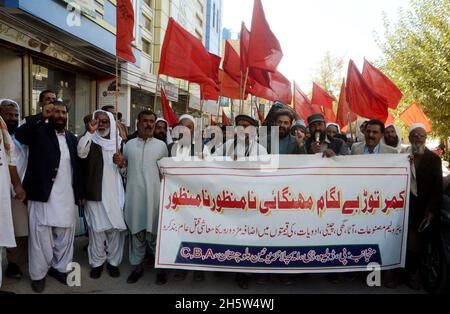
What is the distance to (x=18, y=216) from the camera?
3615 millimetres

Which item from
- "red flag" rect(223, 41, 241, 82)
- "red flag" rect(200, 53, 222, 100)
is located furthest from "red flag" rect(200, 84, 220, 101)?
"red flag" rect(223, 41, 241, 82)

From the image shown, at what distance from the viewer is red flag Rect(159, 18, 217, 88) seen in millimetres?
5508

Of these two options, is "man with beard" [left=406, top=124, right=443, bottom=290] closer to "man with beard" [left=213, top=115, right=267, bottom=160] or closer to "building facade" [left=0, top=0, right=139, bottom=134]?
"man with beard" [left=213, top=115, right=267, bottom=160]

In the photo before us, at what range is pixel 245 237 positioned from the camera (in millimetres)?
3436

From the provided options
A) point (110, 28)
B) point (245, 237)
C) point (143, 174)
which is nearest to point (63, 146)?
point (143, 174)

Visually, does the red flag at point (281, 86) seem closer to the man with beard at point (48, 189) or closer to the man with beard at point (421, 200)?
the man with beard at point (421, 200)

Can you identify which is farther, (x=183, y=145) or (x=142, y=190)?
(x=183, y=145)

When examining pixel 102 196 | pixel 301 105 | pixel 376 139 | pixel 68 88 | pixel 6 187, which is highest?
pixel 68 88

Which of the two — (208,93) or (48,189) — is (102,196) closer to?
(48,189)

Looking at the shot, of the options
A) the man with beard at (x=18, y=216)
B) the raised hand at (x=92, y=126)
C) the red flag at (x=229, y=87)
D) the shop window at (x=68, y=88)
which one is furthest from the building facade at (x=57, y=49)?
the raised hand at (x=92, y=126)

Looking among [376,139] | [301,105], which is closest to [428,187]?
[376,139]

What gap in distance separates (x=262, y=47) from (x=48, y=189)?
→ 3.19 meters

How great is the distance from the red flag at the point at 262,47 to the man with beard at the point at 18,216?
2934mm
